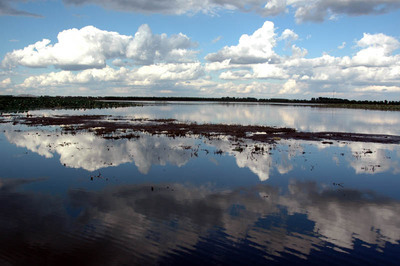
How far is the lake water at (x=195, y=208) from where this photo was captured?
838cm

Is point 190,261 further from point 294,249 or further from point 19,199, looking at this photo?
point 19,199

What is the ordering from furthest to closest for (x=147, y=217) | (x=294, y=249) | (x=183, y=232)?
(x=147, y=217) < (x=183, y=232) < (x=294, y=249)

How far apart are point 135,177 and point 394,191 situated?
14289 millimetres

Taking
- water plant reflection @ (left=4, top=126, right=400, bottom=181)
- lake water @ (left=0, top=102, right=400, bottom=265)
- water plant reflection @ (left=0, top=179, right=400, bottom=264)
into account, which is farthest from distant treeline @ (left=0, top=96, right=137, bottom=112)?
water plant reflection @ (left=0, top=179, right=400, bottom=264)

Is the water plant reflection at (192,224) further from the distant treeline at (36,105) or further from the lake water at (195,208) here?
the distant treeline at (36,105)

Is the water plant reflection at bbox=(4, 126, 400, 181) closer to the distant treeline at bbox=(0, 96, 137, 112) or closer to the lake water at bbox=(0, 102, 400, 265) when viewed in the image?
the lake water at bbox=(0, 102, 400, 265)

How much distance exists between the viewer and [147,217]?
422 inches

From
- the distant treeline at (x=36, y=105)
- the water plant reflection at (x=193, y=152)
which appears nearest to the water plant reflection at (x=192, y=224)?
the water plant reflection at (x=193, y=152)

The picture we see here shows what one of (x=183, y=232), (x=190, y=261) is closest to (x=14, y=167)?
(x=183, y=232)

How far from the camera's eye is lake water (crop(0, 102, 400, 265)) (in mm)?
8375

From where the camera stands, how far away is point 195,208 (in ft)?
38.6

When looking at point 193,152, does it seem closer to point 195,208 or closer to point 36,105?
point 195,208

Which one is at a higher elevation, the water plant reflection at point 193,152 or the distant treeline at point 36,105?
the distant treeline at point 36,105

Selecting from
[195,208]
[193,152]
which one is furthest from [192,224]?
[193,152]
